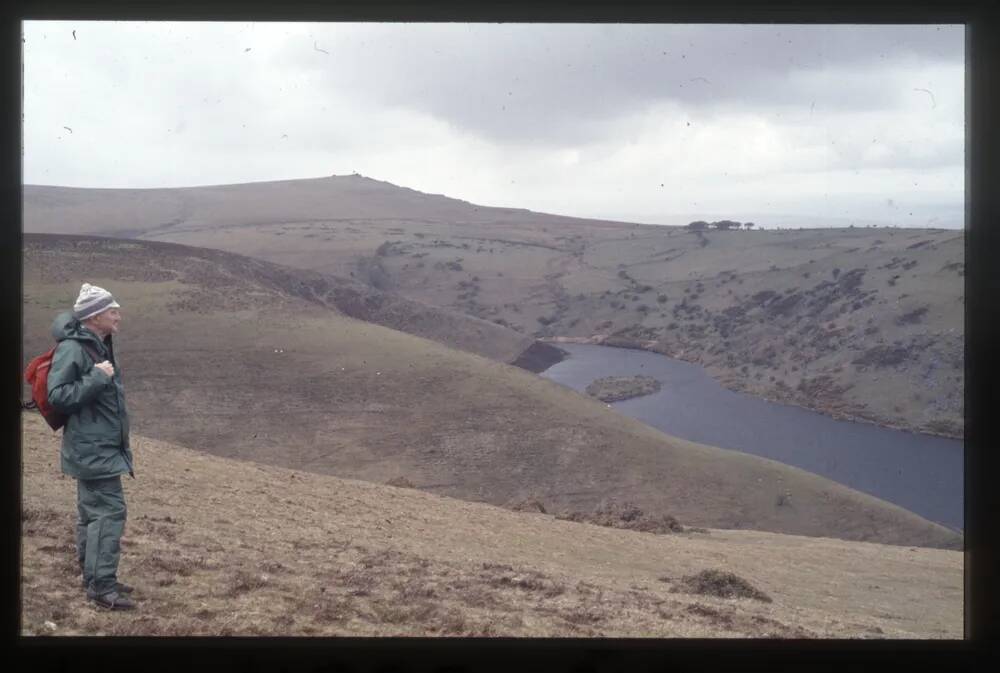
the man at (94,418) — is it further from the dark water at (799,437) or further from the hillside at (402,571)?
the dark water at (799,437)

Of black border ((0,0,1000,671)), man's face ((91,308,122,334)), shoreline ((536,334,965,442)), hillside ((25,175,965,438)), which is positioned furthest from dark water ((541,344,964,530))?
man's face ((91,308,122,334))

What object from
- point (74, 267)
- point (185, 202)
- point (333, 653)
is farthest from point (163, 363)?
point (185, 202)

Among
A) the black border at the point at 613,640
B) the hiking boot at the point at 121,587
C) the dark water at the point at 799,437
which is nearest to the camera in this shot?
the black border at the point at 613,640

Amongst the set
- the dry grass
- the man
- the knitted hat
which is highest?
the knitted hat

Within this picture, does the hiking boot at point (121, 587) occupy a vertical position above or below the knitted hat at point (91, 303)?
below

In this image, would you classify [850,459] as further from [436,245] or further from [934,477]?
[436,245]

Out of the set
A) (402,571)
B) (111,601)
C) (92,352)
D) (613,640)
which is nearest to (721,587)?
(402,571)

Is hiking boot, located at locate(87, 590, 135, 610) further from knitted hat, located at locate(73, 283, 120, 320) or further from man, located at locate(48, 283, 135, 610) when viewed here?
knitted hat, located at locate(73, 283, 120, 320)

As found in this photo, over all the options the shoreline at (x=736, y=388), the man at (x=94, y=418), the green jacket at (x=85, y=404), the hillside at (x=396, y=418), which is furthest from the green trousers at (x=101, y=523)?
the shoreline at (x=736, y=388)
